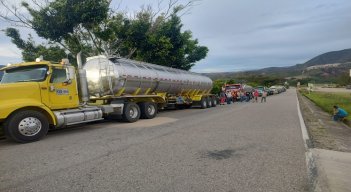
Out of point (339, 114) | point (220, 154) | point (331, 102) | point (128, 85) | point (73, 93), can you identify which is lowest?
point (331, 102)

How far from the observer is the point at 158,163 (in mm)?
5867

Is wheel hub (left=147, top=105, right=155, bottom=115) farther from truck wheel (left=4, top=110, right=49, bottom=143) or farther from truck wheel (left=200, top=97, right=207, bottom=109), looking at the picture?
truck wheel (left=200, top=97, right=207, bottom=109)

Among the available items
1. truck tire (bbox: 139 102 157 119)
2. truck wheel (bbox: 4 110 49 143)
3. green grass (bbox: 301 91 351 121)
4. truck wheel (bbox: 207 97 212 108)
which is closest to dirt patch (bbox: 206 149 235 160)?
truck wheel (bbox: 4 110 49 143)

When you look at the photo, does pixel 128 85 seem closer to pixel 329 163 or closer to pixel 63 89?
pixel 63 89

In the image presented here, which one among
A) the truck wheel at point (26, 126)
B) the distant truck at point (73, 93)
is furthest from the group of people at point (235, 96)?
the truck wheel at point (26, 126)

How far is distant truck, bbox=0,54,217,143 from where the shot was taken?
854 centimetres

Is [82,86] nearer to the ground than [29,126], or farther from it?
farther from it

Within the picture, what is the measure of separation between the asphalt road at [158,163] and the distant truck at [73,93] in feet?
2.29

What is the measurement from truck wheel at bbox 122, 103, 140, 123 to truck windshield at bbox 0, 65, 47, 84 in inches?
167

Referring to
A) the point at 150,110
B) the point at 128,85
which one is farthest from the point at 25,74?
the point at 150,110

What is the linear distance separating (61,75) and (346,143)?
30.3ft

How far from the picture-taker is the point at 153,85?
15.9 metres

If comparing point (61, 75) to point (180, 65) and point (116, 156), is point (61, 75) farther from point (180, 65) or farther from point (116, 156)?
point (180, 65)

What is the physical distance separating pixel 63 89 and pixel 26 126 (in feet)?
6.84
